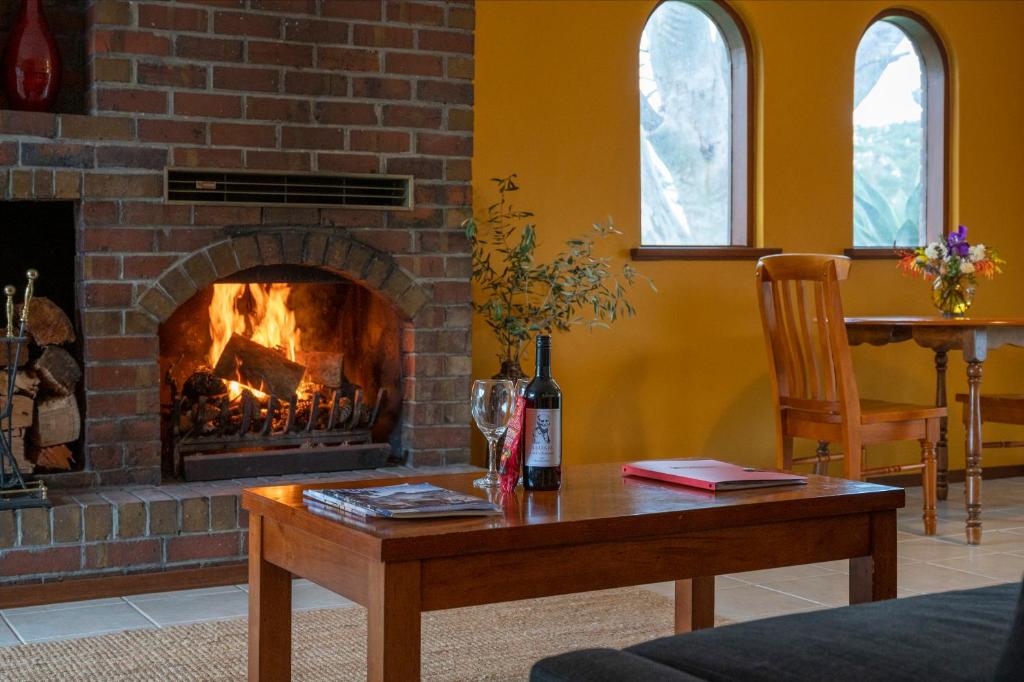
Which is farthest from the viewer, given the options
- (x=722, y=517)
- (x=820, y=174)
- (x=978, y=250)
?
(x=820, y=174)

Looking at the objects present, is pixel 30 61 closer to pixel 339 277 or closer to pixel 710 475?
pixel 339 277

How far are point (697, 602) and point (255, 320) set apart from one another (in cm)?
193

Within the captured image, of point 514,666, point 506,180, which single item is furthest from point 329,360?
point 514,666

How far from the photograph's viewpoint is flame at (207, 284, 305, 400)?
4.02m

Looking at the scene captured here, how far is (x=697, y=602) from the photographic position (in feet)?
8.87

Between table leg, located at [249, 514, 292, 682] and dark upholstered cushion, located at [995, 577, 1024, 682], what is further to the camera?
table leg, located at [249, 514, 292, 682]

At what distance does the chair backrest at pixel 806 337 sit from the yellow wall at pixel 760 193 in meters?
0.62

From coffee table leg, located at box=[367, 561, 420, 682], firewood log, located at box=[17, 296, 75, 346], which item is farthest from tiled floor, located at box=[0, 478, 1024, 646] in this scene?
coffee table leg, located at box=[367, 561, 420, 682]

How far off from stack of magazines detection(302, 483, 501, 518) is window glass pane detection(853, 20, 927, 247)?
384 cm

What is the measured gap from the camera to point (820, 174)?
17.3 ft

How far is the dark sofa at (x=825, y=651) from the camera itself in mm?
1439

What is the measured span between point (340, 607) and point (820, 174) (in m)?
2.91

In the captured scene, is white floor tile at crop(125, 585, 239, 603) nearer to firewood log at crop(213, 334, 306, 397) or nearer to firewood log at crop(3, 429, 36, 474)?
firewood log at crop(3, 429, 36, 474)

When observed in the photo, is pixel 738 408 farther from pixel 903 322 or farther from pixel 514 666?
pixel 514 666
